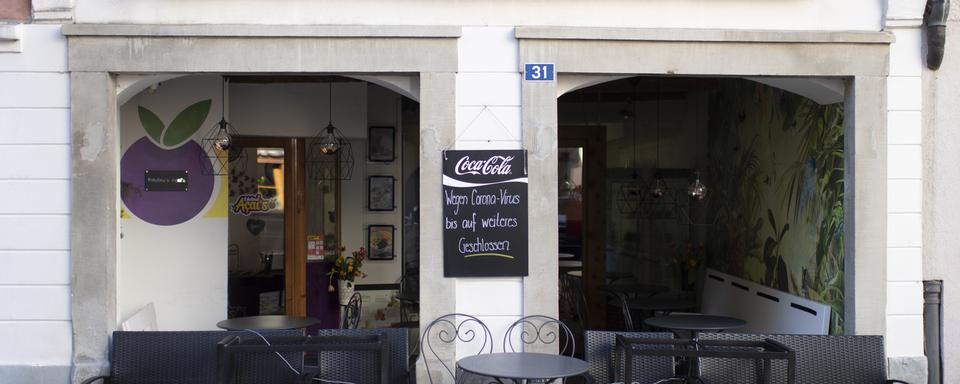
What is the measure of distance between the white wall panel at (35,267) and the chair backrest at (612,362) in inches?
134

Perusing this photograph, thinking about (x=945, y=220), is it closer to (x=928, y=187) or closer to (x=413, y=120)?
(x=928, y=187)

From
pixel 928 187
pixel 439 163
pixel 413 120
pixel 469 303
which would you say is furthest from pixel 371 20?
pixel 928 187

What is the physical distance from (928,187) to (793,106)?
1.36m

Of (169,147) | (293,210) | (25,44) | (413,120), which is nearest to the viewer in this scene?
(25,44)

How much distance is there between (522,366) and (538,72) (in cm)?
194

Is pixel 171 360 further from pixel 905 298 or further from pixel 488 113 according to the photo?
pixel 905 298

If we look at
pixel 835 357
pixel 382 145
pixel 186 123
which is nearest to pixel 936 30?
pixel 835 357

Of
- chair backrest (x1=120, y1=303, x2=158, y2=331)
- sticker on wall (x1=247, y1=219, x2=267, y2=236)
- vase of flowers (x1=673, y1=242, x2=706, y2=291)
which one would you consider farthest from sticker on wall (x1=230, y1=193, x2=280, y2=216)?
vase of flowers (x1=673, y1=242, x2=706, y2=291)

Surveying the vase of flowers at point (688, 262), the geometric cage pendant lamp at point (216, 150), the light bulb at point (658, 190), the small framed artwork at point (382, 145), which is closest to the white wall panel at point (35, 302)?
the geometric cage pendant lamp at point (216, 150)

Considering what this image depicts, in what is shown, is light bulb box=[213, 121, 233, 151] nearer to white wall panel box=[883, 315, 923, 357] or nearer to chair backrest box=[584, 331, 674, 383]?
chair backrest box=[584, 331, 674, 383]

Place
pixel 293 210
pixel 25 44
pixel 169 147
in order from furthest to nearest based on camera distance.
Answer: pixel 293 210 → pixel 169 147 → pixel 25 44

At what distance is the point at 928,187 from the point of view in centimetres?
577

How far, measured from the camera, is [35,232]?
5.55 meters

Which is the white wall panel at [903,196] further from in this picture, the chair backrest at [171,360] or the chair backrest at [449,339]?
the chair backrest at [171,360]
